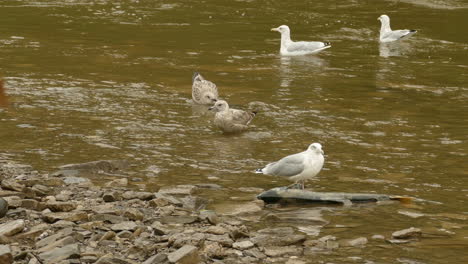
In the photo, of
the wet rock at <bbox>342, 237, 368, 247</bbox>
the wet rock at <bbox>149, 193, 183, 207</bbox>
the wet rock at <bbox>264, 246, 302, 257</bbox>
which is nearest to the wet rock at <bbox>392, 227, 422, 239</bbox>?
the wet rock at <bbox>342, 237, 368, 247</bbox>

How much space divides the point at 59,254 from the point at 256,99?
925cm

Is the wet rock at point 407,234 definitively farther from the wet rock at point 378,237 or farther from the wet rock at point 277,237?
the wet rock at point 277,237

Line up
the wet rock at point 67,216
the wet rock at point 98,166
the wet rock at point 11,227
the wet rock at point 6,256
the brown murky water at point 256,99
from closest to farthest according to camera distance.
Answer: the wet rock at point 6,256 → the wet rock at point 11,227 → the wet rock at point 67,216 → the brown murky water at point 256,99 → the wet rock at point 98,166

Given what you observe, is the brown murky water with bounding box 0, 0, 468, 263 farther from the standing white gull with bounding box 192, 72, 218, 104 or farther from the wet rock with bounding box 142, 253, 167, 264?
the wet rock with bounding box 142, 253, 167, 264

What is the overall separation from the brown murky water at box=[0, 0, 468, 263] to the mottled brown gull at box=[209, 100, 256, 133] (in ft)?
0.57

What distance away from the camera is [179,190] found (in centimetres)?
1031

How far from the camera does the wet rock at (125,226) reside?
27.8 ft

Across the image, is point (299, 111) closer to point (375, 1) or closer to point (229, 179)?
point (229, 179)

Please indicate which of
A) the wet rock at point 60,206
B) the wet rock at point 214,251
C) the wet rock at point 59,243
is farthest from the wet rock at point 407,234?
the wet rock at point 60,206

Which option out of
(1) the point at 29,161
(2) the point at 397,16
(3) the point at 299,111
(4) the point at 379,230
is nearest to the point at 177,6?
(2) the point at 397,16

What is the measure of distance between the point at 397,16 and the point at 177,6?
24.4 ft

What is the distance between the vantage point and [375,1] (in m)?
33.7

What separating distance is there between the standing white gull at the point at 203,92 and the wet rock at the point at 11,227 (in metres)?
7.67

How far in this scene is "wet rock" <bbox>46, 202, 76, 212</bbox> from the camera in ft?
29.6
